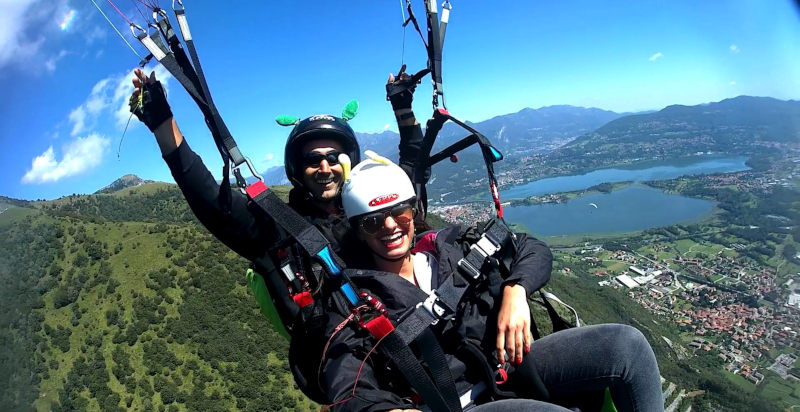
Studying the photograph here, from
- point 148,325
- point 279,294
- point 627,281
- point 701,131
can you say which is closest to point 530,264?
point 279,294

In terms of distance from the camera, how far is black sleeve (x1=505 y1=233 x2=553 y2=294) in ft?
7.00

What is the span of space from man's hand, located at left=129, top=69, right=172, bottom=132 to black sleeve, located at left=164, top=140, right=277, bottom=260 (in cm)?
17

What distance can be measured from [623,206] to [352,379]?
95753 millimetres

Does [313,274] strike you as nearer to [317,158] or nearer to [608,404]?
[317,158]

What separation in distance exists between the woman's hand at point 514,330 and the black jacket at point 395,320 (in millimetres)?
134

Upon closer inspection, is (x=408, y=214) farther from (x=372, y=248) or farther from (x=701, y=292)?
(x=701, y=292)

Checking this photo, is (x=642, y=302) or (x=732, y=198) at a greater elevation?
(x=732, y=198)

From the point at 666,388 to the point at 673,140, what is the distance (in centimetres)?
13132

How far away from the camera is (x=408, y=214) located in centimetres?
229

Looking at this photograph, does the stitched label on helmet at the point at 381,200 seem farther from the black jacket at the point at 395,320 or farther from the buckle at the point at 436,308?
the buckle at the point at 436,308

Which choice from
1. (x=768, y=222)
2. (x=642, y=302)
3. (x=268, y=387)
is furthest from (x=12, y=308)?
(x=768, y=222)

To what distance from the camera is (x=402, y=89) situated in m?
3.36

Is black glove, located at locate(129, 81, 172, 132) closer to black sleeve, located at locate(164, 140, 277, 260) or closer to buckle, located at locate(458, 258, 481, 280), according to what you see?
black sleeve, located at locate(164, 140, 277, 260)

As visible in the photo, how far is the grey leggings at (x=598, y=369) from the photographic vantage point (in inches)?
78.0
